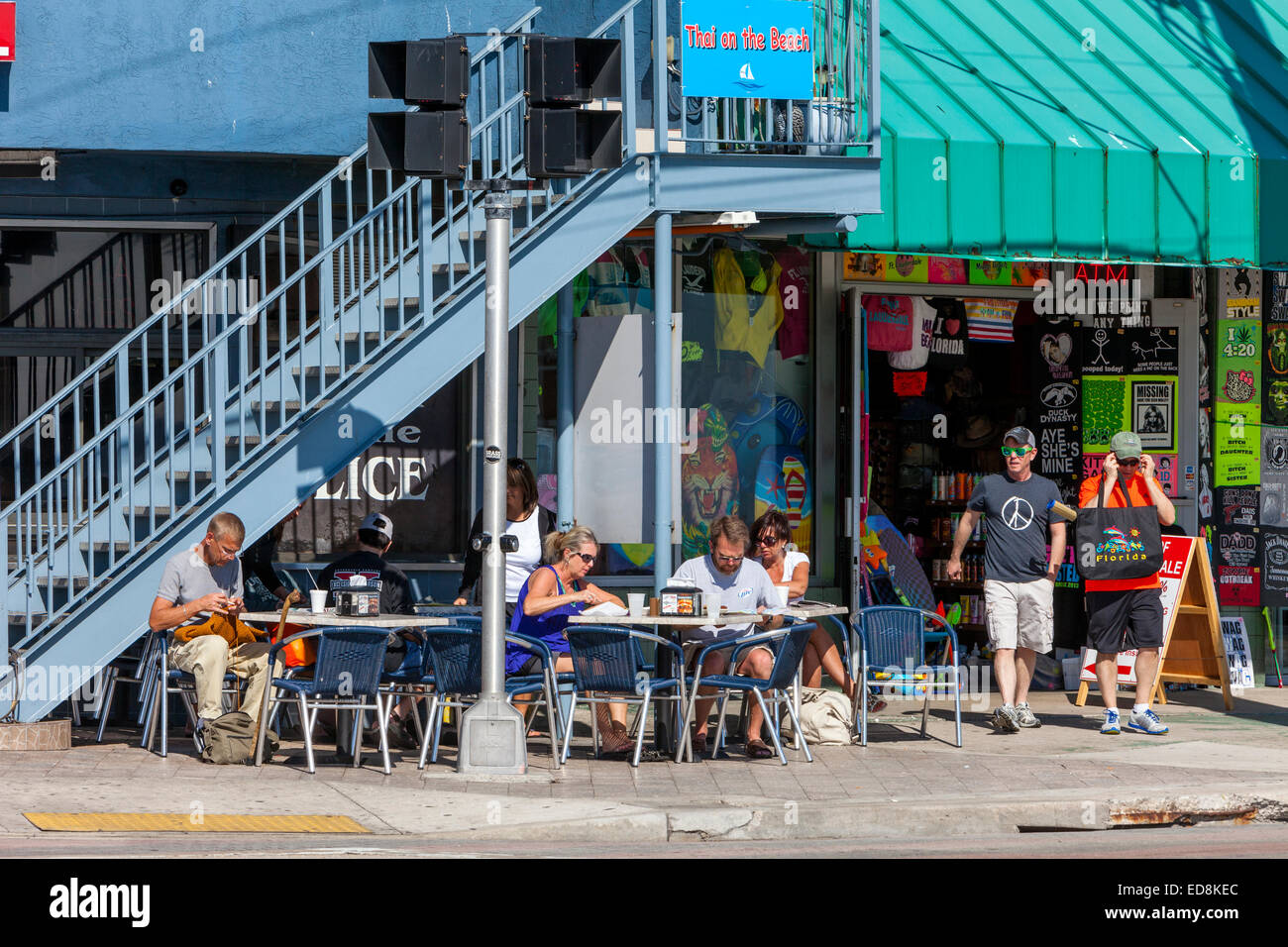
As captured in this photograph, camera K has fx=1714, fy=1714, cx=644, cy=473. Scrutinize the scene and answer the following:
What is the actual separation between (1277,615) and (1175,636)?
5.89 ft

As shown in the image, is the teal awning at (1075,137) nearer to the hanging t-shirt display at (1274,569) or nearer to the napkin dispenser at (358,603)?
the hanging t-shirt display at (1274,569)

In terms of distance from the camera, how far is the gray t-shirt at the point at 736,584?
10.6 m

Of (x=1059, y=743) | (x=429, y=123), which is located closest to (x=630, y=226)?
(x=429, y=123)

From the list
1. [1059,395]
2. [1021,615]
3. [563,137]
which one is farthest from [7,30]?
[1059,395]

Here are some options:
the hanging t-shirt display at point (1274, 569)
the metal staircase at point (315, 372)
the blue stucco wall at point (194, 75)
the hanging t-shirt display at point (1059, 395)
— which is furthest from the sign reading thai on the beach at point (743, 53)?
the hanging t-shirt display at point (1274, 569)

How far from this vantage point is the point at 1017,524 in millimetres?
11406

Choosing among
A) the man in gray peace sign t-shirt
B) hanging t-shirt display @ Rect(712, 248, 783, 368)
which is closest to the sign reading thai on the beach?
hanging t-shirt display @ Rect(712, 248, 783, 368)

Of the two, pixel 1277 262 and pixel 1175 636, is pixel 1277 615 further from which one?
pixel 1277 262

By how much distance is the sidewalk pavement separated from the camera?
27.5 feet

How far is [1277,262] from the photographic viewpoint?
12.4 meters

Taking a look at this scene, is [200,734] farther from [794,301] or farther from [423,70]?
[794,301]

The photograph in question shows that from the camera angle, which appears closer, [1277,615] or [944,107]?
[944,107]

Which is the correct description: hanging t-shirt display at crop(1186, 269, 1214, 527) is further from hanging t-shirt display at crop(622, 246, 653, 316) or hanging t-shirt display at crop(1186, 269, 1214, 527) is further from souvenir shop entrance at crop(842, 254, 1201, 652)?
hanging t-shirt display at crop(622, 246, 653, 316)

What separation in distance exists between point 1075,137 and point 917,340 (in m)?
2.13
